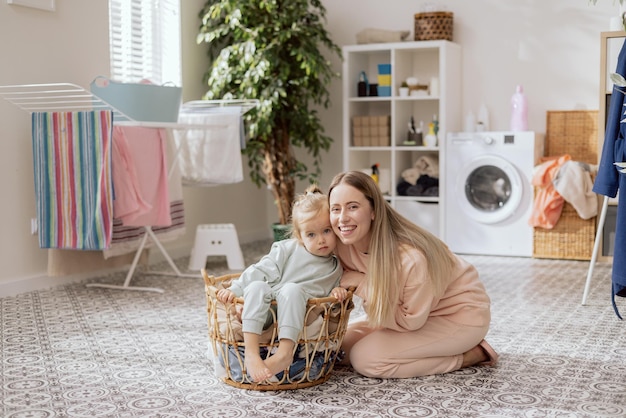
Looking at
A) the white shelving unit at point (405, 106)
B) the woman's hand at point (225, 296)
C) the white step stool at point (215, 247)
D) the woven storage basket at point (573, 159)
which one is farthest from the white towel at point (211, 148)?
the woman's hand at point (225, 296)

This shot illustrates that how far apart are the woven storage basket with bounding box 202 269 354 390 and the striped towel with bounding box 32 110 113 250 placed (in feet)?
5.06

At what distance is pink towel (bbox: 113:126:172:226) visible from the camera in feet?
12.8

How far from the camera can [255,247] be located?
224 inches

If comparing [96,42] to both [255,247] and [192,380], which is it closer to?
[255,247]

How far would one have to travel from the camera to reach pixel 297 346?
238cm

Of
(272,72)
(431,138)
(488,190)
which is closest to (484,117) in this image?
(431,138)

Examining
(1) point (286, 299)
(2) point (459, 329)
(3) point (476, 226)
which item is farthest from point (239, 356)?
(3) point (476, 226)

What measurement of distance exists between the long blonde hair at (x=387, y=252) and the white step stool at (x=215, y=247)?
7.40 feet

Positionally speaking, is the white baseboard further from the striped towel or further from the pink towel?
the pink towel

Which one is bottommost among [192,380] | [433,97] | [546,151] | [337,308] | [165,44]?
[192,380]

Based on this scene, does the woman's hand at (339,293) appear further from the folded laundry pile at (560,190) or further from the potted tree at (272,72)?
the folded laundry pile at (560,190)

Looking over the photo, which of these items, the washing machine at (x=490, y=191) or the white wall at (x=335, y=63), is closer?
the white wall at (x=335, y=63)

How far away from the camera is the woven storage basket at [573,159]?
197 inches

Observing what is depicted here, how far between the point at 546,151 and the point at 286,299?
3.54m
